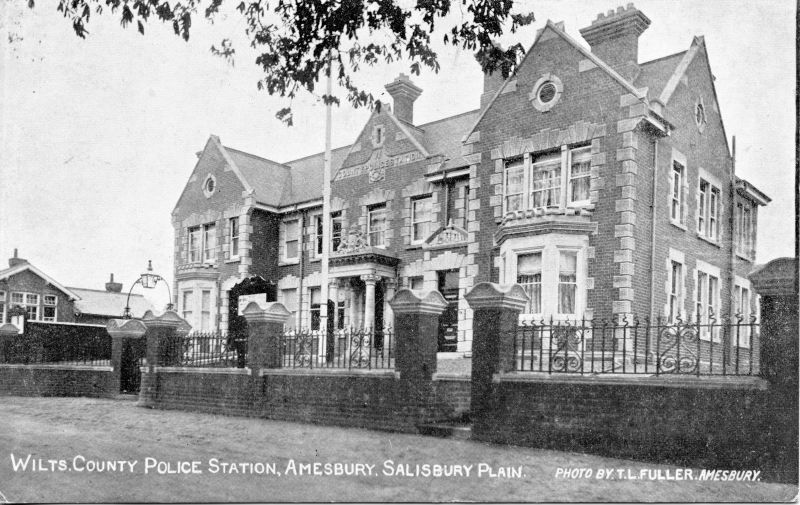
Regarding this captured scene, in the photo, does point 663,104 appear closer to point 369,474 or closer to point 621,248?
point 621,248

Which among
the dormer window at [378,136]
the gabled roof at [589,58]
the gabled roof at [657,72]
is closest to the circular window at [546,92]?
the gabled roof at [589,58]

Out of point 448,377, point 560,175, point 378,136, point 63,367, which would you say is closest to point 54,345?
point 63,367

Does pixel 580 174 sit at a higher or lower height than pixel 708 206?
higher

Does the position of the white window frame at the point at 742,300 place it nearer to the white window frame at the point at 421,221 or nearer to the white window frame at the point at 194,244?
the white window frame at the point at 421,221

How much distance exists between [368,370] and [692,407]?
548 cm

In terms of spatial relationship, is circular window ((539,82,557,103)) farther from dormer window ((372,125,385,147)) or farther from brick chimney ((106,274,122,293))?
brick chimney ((106,274,122,293))

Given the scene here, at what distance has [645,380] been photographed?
9930mm

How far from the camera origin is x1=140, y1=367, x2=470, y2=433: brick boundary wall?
12.5 m

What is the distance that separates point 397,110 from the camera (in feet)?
91.4

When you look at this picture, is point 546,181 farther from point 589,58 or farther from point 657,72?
point 657,72

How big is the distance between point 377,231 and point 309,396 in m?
12.6

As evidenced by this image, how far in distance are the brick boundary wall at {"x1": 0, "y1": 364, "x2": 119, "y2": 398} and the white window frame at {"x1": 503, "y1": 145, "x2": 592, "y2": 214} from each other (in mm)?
11522

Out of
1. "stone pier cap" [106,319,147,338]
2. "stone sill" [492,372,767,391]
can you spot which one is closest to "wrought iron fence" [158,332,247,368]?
"stone pier cap" [106,319,147,338]

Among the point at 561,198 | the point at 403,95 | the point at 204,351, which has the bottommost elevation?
the point at 204,351
